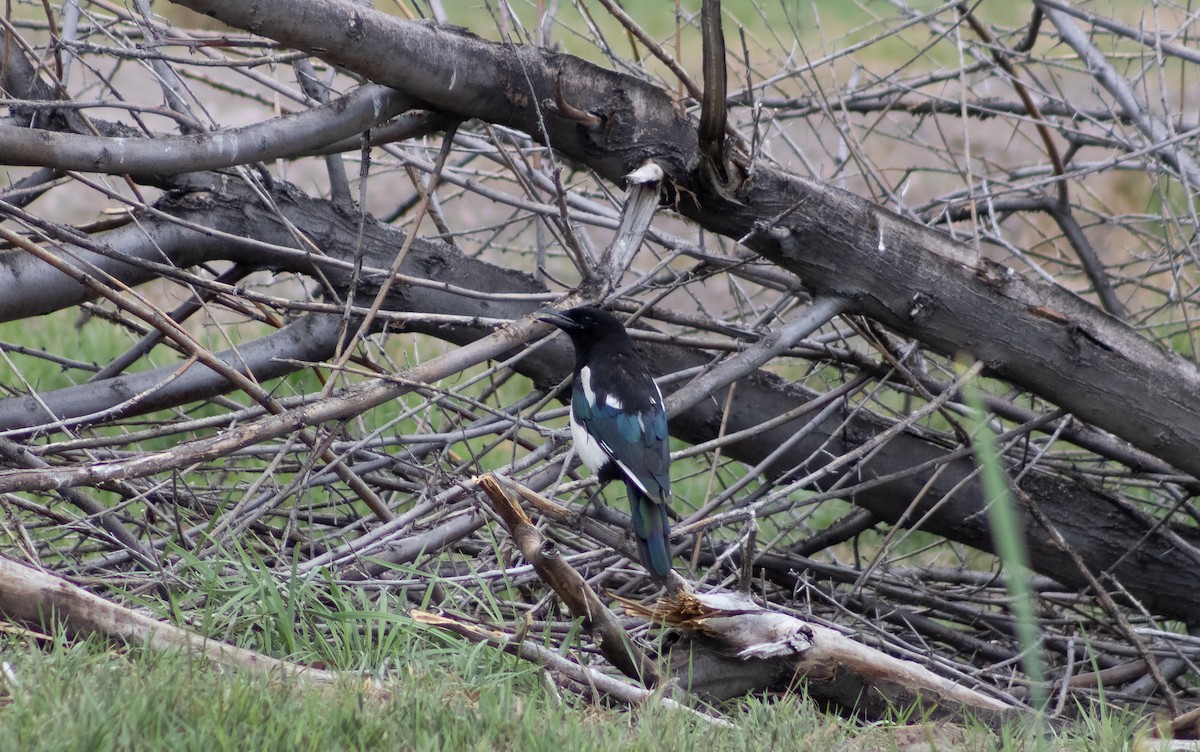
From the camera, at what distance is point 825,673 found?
307 centimetres

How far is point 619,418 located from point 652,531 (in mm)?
409

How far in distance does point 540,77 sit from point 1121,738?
225 centimetres

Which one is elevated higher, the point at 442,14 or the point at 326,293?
the point at 442,14

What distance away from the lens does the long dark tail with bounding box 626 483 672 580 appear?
341cm

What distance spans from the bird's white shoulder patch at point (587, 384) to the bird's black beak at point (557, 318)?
0.15m

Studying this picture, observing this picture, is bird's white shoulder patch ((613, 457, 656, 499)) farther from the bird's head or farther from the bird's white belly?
the bird's head

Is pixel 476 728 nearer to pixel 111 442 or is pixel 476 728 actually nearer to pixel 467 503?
pixel 111 442

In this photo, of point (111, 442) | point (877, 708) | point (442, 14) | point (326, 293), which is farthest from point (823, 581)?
point (111, 442)

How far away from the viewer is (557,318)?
12.0 ft

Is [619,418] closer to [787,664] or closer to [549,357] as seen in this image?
[549,357]

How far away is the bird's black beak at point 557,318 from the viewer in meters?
3.25

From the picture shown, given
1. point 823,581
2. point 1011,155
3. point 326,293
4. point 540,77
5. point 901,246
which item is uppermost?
point 1011,155

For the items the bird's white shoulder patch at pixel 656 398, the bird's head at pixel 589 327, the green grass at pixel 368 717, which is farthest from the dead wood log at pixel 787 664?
the bird's head at pixel 589 327

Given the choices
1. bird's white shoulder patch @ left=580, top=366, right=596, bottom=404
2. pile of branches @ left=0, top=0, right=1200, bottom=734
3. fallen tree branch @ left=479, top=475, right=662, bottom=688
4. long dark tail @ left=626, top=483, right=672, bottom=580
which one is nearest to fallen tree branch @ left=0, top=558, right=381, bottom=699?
pile of branches @ left=0, top=0, right=1200, bottom=734
